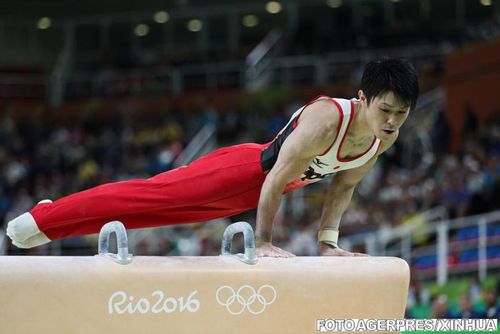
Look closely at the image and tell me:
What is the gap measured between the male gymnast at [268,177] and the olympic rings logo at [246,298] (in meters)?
0.27

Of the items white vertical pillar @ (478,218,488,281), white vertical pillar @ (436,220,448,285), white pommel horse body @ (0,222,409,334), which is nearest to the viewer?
white pommel horse body @ (0,222,409,334)

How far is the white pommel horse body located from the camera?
3473 mm

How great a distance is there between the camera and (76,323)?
3520 mm

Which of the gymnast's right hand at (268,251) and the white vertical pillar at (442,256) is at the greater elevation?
the gymnast's right hand at (268,251)

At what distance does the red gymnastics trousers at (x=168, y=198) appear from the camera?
4.36m

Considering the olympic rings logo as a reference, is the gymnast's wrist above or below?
above

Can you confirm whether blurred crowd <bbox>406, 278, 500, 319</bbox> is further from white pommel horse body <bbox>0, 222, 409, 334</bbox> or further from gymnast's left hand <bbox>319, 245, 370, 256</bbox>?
white pommel horse body <bbox>0, 222, 409, 334</bbox>

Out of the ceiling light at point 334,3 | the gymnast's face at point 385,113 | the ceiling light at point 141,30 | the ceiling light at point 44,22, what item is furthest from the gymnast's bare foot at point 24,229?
the ceiling light at point 44,22

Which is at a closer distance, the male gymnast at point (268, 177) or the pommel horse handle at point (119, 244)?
the pommel horse handle at point (119, 244)

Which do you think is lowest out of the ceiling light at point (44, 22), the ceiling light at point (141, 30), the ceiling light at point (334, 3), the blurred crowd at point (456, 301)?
the blurred crowd at point (456, 301)

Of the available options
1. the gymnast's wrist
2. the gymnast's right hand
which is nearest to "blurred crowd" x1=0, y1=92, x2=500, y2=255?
the gymnast's wrist

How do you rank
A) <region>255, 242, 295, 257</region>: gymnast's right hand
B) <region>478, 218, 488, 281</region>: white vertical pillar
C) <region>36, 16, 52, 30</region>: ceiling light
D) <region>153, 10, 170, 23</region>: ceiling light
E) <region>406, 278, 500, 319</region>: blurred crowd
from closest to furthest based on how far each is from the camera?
1. <region>255, 242, 295, 257</region>: gymnast's right hand
2. <region>406, 278, 500, 319</region>: blurred crowd
3. <region>478, 218, 488, 281</region>: white vertical pillar
4. <region>153, 10, 170, 23</region>: ceiling light
5. <region>36, 16, 52, 30</region>: ceiling light

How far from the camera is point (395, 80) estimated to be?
404cm

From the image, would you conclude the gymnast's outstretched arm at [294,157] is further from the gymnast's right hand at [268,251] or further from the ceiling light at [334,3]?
the ceiling light at [334,3]
